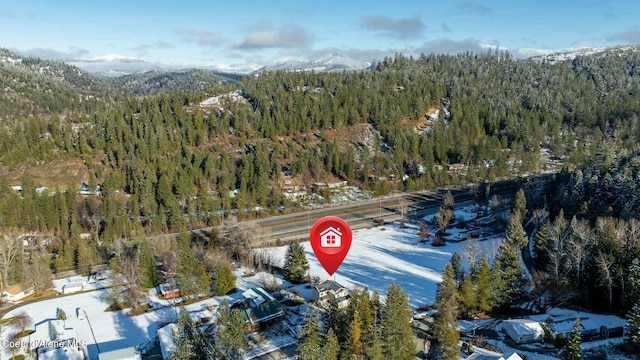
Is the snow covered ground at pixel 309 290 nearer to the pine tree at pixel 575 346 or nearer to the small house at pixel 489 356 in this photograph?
the small house at pixel 489 356

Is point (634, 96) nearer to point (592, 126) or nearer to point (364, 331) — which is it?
point (592, 126)

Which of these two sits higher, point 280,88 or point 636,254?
point 280,88

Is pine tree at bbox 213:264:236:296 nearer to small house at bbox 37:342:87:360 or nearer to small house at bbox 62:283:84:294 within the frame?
small house at bbox 37:342:87:360

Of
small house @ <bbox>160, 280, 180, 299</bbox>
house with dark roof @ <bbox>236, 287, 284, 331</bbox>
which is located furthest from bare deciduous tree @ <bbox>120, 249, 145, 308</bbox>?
house with dark roof @ <bbox>236, 287, 284, 331</bbox>

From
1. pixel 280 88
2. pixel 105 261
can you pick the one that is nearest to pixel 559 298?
pixel 105 261

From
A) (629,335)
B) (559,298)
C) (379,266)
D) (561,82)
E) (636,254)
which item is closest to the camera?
(629,335)

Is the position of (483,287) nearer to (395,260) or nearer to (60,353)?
(395,260)

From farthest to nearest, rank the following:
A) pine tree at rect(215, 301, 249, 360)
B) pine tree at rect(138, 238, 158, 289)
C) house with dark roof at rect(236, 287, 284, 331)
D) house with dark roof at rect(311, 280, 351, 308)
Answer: pine tree at rect(138, 238, 158, 289)
house with dark roof at rect(311, 280, 351, 308)
house with dark roof at rect(236, 287, 284, 331)
pine tree at rect(215, 301, 249, 360)
